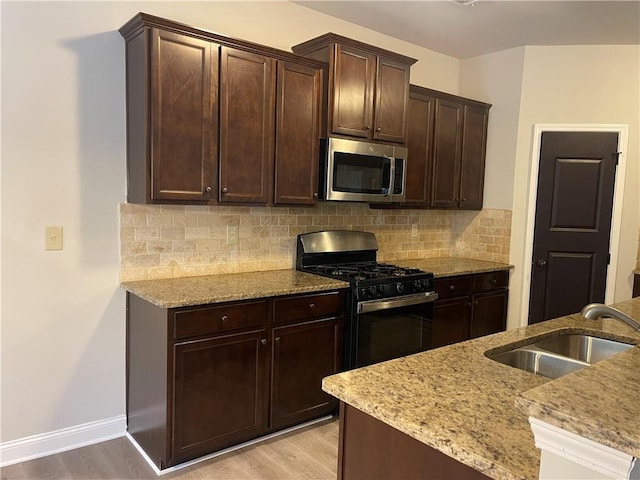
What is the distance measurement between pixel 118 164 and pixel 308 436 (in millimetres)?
1936

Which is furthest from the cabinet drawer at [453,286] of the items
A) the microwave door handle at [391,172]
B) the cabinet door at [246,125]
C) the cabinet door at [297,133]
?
the cabinet door at [246,125]

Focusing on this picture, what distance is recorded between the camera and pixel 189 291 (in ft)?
8.35

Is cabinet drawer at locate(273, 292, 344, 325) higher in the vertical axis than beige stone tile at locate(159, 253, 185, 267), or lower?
lower

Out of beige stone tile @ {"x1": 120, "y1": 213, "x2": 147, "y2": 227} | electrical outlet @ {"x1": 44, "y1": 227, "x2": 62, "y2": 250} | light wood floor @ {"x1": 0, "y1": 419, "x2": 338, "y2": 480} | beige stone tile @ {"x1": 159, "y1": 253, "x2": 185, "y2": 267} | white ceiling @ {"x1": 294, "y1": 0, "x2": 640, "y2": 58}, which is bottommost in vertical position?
light wood floor @ {"x1": 0, "y1": 419, "x2": 338, "y2": 480}

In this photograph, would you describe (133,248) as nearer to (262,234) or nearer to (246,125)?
(262,234)

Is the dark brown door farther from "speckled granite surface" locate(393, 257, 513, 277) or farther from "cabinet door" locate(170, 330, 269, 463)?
"cabinet door" locate(170, 330, 269, 463)

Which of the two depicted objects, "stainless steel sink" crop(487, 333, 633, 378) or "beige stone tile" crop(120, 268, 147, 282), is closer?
"stainless steel sink" crop(487, 333, 633, 378)

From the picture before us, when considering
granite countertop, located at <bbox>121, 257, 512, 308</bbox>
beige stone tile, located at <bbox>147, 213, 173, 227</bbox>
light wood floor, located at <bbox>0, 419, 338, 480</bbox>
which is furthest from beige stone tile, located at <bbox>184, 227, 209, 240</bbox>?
light wood floor, located at <bbox>0, 419, 338, 480</bbox>

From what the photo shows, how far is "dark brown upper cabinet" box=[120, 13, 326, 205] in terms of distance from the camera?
250 cm

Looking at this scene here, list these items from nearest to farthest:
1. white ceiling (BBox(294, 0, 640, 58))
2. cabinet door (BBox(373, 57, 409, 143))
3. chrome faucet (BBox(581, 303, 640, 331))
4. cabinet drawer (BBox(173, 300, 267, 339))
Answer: chrome faucet (BBox(581, 303, 640, 331)) → cabinet drawer (BBox(173, 300, 267, 339)) → white ceiling (BBox(294, 0, 640, 58)) → cabinet door (BBox(373, 57, 409, 143))

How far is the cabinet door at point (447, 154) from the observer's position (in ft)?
13.2

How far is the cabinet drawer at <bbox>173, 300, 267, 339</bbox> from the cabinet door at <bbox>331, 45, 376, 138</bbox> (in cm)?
129

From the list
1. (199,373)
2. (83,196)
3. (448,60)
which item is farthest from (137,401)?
(448,60)

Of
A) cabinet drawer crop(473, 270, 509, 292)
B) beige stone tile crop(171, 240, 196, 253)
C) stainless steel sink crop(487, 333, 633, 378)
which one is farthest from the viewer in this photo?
cabinet drawer crop(473, 270, 509, 292)
